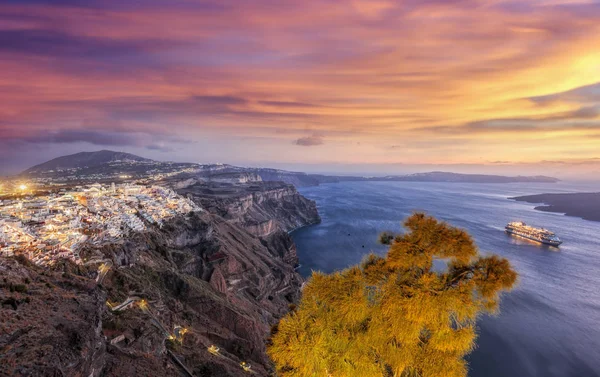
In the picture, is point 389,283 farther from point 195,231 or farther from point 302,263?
point 302,263

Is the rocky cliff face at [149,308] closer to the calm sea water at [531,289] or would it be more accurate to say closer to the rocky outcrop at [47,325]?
the rocky outcrop at [47,325]

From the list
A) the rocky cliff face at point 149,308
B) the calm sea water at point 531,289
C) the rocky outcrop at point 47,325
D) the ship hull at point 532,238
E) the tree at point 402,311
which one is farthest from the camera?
the ship hull at point 532,238

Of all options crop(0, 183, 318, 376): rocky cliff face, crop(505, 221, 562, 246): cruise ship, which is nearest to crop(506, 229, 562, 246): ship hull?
crop(505, 221, 562, 246): cruise ship

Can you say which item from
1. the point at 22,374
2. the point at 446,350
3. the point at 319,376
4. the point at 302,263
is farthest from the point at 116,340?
the point at 302,263

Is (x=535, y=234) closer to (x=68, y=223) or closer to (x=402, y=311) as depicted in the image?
(x=402, y=311)

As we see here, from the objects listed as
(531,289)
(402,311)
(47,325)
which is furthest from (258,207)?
(402,311)

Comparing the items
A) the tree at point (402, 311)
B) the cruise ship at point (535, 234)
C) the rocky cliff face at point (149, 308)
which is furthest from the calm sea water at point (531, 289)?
the rocky cliff face at point (149, 308)
